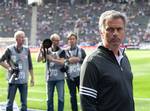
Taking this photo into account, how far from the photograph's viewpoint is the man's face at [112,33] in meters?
4.61

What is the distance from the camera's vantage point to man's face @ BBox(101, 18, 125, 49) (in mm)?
4605

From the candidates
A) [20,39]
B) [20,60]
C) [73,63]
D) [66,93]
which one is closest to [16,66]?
[20,60]

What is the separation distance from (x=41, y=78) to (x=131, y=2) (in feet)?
165

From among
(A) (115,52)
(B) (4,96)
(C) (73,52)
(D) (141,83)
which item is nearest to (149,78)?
(D) (141,83)

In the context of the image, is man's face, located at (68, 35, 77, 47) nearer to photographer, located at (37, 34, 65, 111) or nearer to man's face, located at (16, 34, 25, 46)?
photographer, located at (37, 34, 65, 111)

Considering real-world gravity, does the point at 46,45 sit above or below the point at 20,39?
below

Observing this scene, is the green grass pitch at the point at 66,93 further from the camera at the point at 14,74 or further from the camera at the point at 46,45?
the camera at the point at 14,74

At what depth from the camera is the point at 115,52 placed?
4766mm

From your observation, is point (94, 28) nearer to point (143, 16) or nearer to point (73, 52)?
point (143, 16)

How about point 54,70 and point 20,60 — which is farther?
point 54,70

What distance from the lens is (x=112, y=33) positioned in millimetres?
4602

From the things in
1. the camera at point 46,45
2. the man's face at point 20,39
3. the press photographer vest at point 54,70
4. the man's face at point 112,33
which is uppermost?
the man's face at point 112,33

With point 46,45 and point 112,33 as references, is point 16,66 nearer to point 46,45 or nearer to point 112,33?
point 46,45

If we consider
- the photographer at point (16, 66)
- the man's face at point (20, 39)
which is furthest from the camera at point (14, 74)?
the man's face at point (20, 39)
